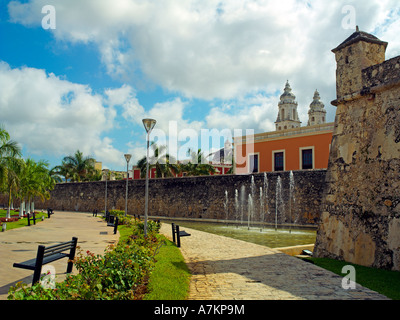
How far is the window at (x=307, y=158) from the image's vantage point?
908 inches

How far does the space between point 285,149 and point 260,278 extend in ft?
66.2

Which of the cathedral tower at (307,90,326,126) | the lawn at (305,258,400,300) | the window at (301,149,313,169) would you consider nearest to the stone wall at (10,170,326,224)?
the window at (301,149,313,169)

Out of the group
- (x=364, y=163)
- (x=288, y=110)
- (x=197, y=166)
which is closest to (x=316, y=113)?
(x=288, y=110)

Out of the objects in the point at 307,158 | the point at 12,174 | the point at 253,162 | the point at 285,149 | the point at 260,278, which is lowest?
the point at 260,278

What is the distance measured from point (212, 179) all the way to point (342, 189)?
14768mm

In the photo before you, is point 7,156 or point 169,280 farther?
point 7,156

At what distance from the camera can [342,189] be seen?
Answer: 22.5ft

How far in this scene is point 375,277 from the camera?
204 inches

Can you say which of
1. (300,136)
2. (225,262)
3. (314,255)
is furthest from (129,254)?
(300,136)

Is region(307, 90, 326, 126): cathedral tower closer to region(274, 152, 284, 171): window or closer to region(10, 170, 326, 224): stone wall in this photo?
region(274, 152, 284, 171): window

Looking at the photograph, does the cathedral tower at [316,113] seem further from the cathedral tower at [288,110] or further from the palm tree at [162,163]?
the palm tree at [162,163]

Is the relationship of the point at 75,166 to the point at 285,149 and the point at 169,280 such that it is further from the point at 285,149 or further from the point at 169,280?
the point at 169,280

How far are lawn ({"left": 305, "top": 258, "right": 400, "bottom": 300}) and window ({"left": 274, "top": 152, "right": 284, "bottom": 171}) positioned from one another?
1874 cm

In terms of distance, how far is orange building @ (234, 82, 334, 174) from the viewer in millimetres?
22438
